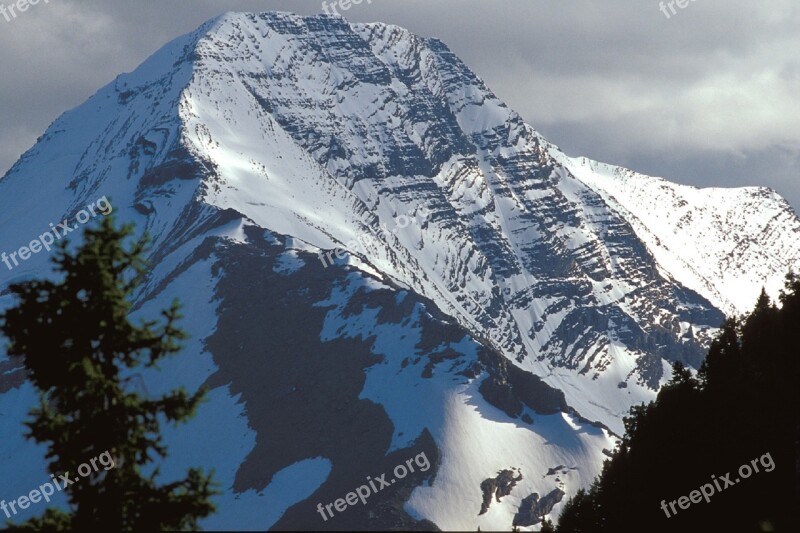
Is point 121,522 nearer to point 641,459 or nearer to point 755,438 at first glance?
point 755,438

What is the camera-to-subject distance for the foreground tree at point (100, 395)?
34344mm

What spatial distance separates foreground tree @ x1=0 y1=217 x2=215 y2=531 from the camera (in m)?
34.3

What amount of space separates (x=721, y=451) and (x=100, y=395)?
172 ft

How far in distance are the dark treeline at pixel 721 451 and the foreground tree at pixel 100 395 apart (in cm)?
3748

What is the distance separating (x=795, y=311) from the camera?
91.9 metres

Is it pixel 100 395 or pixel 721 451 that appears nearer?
pixel 100 395

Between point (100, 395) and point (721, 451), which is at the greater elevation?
point (721, 451)

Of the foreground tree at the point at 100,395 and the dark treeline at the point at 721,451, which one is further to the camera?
the dark treeline at the point at 721,451

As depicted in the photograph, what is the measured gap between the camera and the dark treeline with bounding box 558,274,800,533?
72.4 m

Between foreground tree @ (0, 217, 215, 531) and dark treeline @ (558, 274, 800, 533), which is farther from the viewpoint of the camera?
dark treeline @ (558, 274, 800, 533)

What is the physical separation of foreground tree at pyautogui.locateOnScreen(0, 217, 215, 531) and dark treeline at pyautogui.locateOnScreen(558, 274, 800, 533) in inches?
1475

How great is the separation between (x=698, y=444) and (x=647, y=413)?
66.7 feet

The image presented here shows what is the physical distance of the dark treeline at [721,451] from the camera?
2852 inches

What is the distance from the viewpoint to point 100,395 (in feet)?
113
